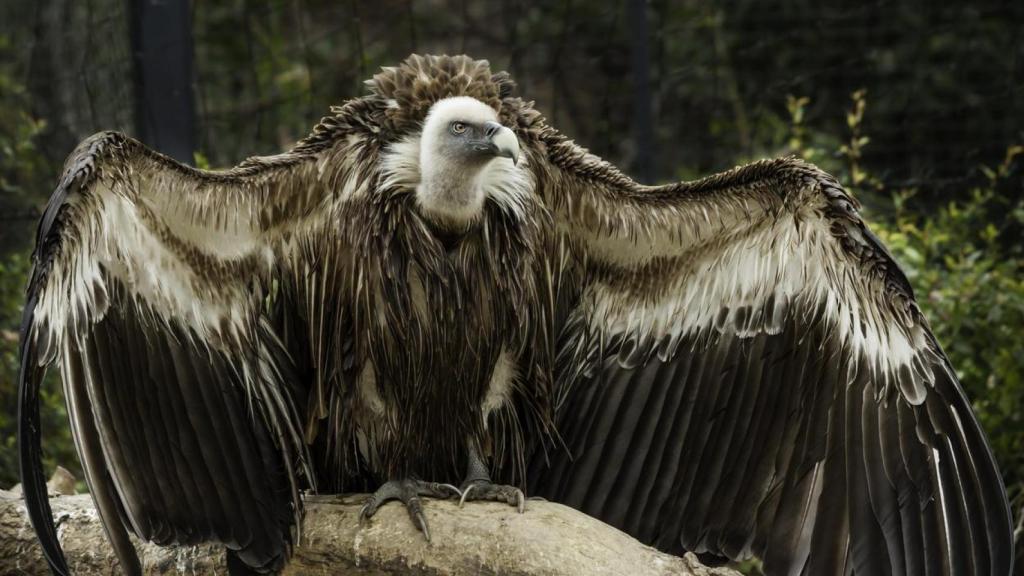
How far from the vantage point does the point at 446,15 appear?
32.0 ft

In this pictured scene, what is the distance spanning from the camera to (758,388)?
4277 millimetres

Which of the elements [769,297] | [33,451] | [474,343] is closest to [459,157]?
[474,343]

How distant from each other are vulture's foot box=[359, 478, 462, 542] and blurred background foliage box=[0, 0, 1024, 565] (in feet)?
6.73

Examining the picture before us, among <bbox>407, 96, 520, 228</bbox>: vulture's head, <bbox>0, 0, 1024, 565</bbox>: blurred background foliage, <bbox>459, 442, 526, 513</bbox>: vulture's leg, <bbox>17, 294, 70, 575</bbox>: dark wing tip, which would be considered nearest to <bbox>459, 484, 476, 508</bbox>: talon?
<bbox>459, 442, 526, 513</bbox>: vulture's leg

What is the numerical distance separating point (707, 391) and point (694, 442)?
15 cm

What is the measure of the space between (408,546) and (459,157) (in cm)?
100

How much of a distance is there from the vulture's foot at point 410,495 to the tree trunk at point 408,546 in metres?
0.02

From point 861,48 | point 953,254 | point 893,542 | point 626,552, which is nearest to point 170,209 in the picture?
point 626,552

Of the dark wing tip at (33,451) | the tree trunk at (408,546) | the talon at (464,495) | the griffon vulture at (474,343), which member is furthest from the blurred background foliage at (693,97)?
the talon at (464,495)

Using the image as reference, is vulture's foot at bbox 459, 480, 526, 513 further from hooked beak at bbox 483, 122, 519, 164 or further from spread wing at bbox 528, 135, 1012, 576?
hooked beak at bbox 483, 122, 519, 164

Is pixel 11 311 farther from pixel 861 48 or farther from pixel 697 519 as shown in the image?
pixel 861 48

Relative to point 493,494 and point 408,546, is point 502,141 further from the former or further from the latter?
point 408,546

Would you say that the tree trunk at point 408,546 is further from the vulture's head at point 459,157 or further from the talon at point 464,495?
the vulture's head at point 459,157

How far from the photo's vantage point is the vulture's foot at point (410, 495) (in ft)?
12.8
